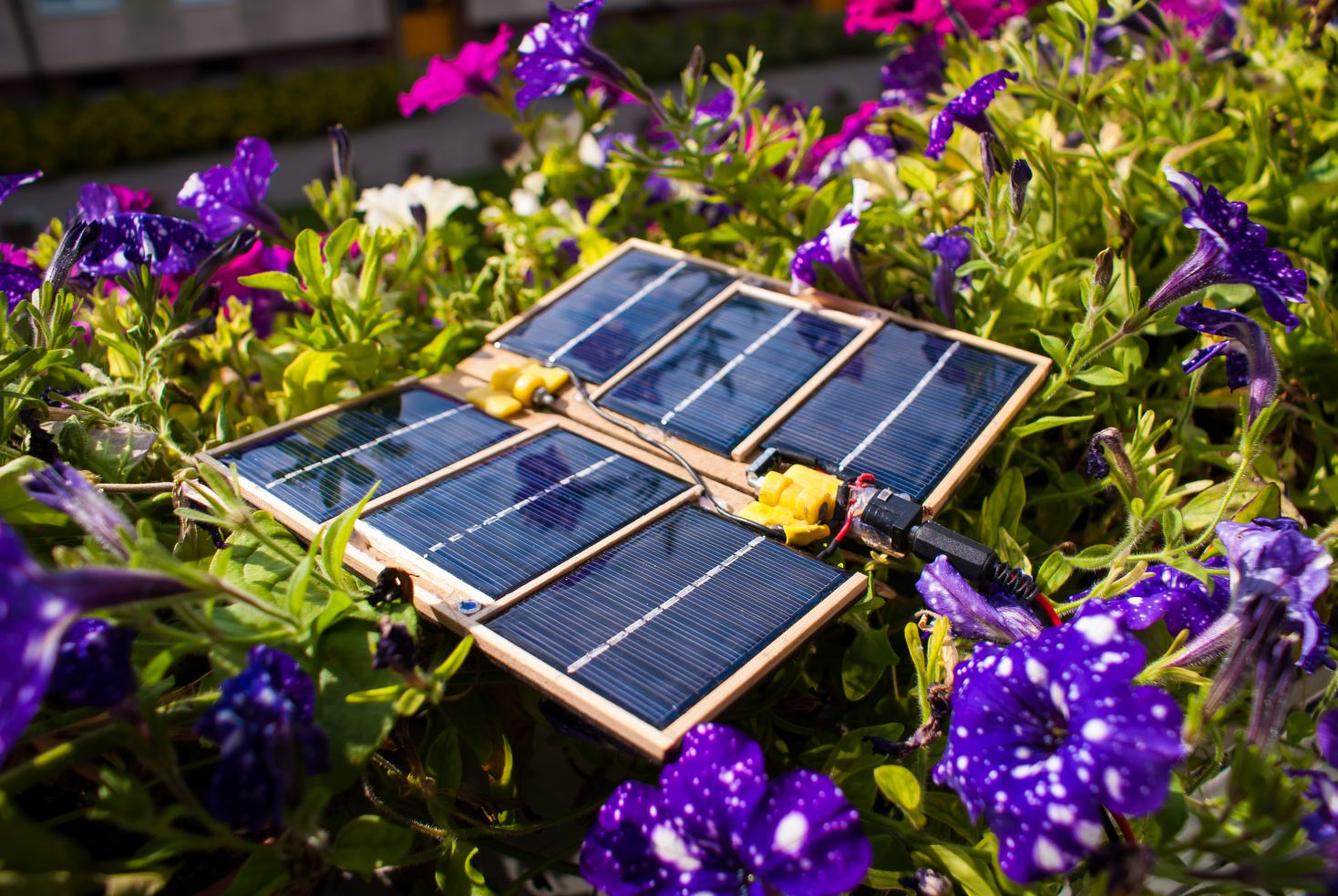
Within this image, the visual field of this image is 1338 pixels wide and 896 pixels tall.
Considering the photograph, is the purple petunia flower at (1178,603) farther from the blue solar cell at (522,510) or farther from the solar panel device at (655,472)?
the blue solar cell at (522,510)

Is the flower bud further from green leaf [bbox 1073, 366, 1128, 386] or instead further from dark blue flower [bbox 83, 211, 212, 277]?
dark blue flower [bbox 83, 211, 212, 277]

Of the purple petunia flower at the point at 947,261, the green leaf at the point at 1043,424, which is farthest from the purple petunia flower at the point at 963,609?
the purple petunia flower at the point at 947,261

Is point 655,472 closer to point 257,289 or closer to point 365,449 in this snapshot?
point 365,449

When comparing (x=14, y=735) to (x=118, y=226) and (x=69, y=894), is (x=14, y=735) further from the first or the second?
(x=118, y=226)

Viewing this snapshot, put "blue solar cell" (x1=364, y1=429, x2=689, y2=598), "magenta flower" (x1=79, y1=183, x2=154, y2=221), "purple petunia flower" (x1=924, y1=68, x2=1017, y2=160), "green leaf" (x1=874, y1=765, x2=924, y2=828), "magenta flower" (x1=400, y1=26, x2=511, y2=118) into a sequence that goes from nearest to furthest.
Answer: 1. "green leaf" (x1=874, y1=765, x2=924, y2=828)
2. "blue solar cell" (x1=364, y1=429, x2=689, y2=598)
3. "purple petunia flower" (x1=924, y1=68, x2=1017, y2=160)
4. "magenta flower" (x1=79, y1=183, x2=154, y2=221)
5. "magenta flower" (x1=400, y1=26, x2=511, y2=118)

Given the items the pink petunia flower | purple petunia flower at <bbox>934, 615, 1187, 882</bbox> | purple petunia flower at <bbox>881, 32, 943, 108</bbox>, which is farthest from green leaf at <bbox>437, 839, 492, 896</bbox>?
purple petunia flower at <bbox>881, 32, 943, 108</bbox>
